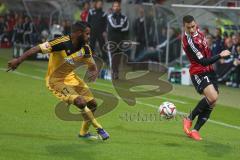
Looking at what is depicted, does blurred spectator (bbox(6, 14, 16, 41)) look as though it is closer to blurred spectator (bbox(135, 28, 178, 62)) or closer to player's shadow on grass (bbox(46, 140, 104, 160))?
blurred spectator (bbox(135, 28, 178, 62))

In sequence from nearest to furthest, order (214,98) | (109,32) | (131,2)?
(214,98) < (109,32) < (131,2)

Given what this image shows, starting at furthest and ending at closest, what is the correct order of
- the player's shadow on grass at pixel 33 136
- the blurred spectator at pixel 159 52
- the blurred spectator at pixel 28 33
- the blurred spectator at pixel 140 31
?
the blurred spectator at pixel 28 33, the blurred spectator at pixel 140 31, the blurred spectator at pixel 159 52, the player's shadow on grass at pixel 33 136

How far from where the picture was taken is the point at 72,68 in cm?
1051

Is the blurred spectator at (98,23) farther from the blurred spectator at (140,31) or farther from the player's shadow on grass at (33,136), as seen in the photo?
the player's shadow on grass at (33,136)

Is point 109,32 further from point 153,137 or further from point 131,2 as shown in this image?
point 153,137

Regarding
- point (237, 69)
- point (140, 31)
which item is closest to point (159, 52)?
point (140, 31)

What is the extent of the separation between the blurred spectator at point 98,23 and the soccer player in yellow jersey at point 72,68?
31.4 feet

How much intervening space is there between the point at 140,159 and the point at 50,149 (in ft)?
4.49

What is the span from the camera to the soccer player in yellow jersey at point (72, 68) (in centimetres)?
989

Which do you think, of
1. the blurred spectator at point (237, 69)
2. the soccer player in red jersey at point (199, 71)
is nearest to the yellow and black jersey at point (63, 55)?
the soccer player in red jersey at point (199, 71)

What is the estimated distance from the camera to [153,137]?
10.7 m

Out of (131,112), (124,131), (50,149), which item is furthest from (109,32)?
(50,149)

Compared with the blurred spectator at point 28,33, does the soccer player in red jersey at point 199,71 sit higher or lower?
higher

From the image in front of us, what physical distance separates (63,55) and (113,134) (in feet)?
5.47
